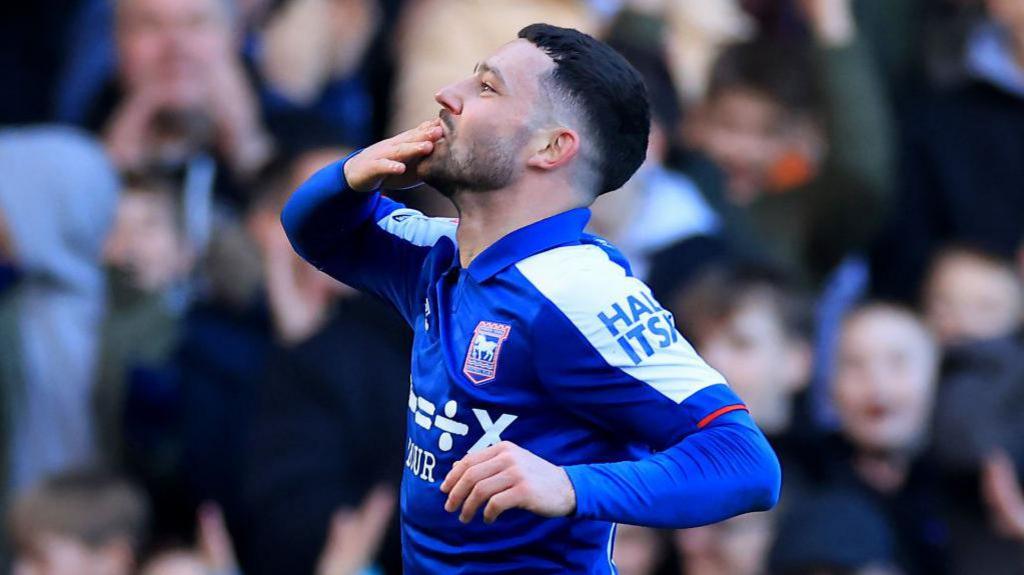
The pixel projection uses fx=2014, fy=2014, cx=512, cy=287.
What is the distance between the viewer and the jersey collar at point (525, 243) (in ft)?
11.1

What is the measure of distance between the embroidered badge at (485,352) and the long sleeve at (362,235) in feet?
1.08

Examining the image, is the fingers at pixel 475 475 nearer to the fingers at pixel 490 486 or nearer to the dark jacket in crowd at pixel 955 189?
the fingers at pixel 490 486

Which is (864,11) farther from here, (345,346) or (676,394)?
(676,394)

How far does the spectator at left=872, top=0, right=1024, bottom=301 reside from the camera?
7.22 meters

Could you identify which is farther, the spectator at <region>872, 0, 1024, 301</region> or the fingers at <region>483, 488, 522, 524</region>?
the spectator at <region>872, 0, 1024, 301</region>

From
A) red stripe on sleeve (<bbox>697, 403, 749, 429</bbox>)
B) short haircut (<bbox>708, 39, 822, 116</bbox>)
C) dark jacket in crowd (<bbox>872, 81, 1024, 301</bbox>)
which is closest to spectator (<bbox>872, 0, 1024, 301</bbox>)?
dark jacket in crowd (<bbox>872, 81, 1024, 301</bbox>)

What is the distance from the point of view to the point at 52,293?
6.47 metres

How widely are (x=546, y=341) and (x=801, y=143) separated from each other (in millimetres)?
4132

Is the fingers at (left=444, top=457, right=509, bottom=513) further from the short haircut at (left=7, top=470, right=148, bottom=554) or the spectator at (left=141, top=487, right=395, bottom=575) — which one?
the short haircut at (left=7, top=470, right=148, bottom=554)

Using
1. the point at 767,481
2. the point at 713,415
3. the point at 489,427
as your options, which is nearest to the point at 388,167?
the point at 489,427

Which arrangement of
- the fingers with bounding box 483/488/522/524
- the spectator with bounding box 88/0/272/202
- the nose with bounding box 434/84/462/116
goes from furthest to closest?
1. the spectator with bounding box 88/0/272/202
2. the nose with bounding box 434/84/462/116
3. the fingers with bounding box 483/488/522/524

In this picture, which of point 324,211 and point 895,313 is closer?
point 324,211

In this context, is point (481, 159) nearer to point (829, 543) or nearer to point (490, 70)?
point (490, 70)

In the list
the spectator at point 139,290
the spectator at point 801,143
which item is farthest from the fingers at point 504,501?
the spectator at point 801,143
